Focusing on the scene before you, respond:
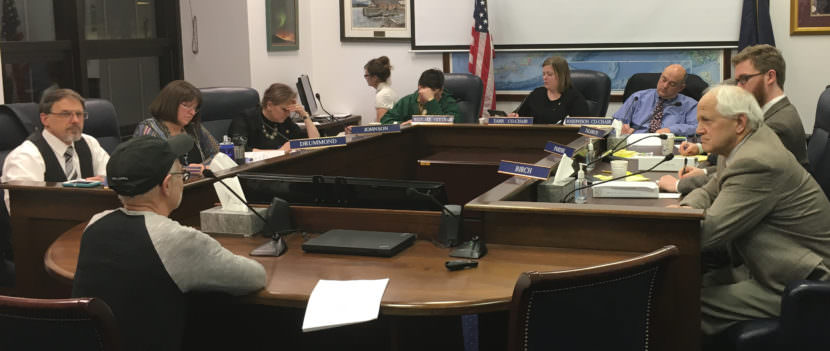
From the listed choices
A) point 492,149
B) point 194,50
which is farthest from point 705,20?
point 194,50

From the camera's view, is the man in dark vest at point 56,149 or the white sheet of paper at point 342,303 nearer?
the white sheet of paper at point 342,303

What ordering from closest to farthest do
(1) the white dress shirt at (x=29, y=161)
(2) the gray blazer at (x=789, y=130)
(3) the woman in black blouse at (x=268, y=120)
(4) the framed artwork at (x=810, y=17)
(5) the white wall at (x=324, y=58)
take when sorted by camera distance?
1. (1) the white dress shirt at (x=29, y=161)
2. (2) the gray blazer at (x=789, y=130)
3. (3) the woman in black blouse at (x=268, y=120)
4. (4) the framed artwork at (x=810, y=17)
5. (5) the white wall at (x=324, y=58)

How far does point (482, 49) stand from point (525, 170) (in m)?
4.34

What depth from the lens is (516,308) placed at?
1.82 metres

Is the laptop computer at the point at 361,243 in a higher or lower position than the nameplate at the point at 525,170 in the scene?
lower

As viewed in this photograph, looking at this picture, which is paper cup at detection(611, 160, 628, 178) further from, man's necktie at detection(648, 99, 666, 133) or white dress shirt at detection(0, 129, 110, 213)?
white dress shirt at detection(0, 129, 110, 213)

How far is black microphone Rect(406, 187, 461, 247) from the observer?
8.05 feet

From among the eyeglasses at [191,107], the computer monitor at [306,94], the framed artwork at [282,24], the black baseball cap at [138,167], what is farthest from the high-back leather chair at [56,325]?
the framed artwork at [282,24]

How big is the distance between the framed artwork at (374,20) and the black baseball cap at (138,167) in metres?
5.66

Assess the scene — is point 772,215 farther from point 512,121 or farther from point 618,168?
point 512,121

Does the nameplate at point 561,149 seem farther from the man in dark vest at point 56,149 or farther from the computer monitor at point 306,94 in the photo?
the computer monitor at point 306,94

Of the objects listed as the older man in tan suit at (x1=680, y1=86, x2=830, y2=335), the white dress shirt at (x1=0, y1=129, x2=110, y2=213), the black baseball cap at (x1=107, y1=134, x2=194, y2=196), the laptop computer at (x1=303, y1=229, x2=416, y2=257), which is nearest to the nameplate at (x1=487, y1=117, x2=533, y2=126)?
the white dress shirt at (x1=0, y1=129, x2=110, y2=213)

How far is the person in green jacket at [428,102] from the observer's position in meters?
5.93

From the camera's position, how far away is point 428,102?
5.98 m
